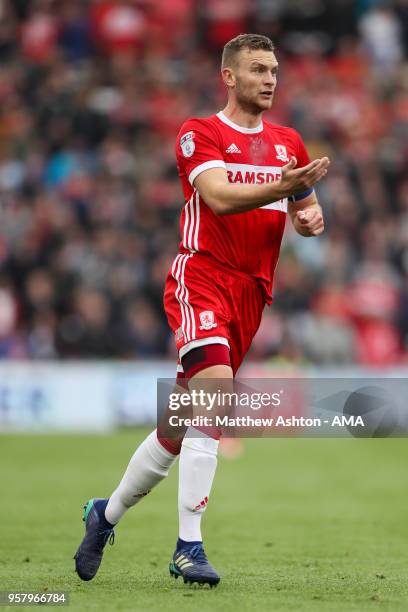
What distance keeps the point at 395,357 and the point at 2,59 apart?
8.39 m

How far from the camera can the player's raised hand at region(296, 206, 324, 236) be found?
6562mm

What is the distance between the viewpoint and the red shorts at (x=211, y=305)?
6445 millimetres

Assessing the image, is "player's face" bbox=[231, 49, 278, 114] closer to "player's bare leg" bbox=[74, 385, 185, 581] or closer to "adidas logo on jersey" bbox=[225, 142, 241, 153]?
"adidas logo on jersey" bbox=[225, 142, 241, 153]

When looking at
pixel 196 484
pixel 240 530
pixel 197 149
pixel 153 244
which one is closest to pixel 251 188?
pixel 197 149

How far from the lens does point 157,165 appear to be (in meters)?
19.3

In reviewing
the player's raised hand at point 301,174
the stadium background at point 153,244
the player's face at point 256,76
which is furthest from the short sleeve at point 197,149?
the stadium background at point 153,244

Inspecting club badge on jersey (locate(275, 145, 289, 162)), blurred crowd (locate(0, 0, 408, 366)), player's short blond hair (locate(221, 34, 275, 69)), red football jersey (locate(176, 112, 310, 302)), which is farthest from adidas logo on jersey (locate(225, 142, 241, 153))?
blurred crowd (locate(0, 0, 408, 366))

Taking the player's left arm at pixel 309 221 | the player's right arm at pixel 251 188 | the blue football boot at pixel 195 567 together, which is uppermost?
the player's right arm at pixel 251 188

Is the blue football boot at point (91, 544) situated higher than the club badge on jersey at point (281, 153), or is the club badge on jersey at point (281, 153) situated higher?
the club badge on jersey at point (281, 153)

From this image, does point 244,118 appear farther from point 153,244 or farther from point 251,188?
point 153,244

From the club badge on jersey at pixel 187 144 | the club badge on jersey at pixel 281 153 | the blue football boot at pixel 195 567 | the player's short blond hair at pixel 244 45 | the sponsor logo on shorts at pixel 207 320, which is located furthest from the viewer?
the club badge on jersey at pixel 281 153

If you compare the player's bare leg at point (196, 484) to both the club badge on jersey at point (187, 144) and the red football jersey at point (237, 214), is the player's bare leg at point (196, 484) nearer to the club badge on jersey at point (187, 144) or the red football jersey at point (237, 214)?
the red football jersey at point (237, 214)

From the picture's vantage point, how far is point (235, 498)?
36.5ft

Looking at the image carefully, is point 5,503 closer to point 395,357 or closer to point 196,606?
point 196,606
